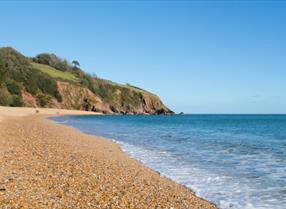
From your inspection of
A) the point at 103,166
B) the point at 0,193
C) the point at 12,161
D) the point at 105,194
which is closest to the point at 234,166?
the point at 103,166

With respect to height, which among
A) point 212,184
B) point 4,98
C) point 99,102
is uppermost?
point 99,102

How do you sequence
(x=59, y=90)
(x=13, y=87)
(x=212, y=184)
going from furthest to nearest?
(x=59, y=90) < (x=13, y=87) < (x=212, y=184)

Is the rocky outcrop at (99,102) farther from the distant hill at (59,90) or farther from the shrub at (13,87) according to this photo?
the shrub at (13,87)

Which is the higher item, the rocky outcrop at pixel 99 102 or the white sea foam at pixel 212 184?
the rocky outcrop at pixel 99 102

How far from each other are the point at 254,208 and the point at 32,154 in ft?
33.9

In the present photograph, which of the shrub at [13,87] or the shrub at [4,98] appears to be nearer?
the shrub at [4,98]

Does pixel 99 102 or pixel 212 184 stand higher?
pixel 99 102

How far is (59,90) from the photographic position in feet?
461

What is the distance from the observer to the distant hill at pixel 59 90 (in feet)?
396

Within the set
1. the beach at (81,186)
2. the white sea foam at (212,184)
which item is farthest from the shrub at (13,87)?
the beach at (81,186)

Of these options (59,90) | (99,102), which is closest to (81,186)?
(59,90)

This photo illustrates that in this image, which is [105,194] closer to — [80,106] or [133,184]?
[133,184]

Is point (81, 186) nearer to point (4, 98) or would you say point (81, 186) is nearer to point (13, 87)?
point (4, 98)

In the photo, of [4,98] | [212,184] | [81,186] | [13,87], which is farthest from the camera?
[13,87]
